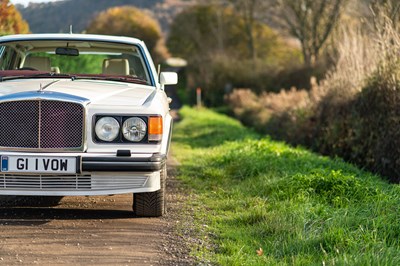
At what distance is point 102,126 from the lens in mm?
6598

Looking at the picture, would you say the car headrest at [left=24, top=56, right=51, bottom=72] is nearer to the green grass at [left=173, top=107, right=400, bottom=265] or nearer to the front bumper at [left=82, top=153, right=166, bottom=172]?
the green grass at [left=173, top=107, right=400, bottom=265]

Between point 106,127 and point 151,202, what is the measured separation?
931mm

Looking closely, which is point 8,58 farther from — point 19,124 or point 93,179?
point 93,179

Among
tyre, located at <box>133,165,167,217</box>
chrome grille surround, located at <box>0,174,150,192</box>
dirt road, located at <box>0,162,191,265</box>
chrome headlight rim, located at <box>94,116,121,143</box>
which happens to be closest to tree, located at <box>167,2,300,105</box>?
dirt road, located at <box>0,162,191,265</box>

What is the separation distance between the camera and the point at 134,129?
665cm

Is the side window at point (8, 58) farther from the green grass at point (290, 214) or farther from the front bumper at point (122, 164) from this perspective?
the green grass at point (290, 214)

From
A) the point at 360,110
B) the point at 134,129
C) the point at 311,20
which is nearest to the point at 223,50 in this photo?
the point at 311,20

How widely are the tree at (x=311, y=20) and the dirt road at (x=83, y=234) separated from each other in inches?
1115

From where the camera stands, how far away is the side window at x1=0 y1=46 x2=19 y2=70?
838 centimetres

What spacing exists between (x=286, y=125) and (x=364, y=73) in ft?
18.1

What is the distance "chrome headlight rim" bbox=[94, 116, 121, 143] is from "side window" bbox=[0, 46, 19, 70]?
2308mm

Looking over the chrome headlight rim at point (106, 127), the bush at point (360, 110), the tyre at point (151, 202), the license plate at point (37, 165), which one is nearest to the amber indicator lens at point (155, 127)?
the chrome headlight rim at point (106, 127)

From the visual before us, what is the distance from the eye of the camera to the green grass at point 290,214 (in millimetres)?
5516

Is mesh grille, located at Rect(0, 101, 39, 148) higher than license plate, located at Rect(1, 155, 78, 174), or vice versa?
mesh grille, located at Rect(0, 101, 39, 148)
